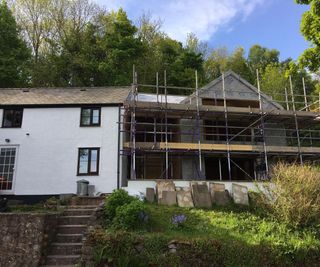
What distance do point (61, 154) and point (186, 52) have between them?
20.0 metres

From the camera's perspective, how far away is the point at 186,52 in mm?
36312

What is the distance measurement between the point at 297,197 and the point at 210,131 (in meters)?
11.1

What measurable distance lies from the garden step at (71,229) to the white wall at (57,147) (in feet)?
22.4

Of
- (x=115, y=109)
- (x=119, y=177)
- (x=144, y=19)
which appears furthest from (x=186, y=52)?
(x=119, y=177)

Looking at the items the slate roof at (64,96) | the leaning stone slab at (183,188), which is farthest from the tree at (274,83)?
the leaning stone slab at (183,188)

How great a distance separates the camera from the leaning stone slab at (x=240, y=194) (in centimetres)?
1614

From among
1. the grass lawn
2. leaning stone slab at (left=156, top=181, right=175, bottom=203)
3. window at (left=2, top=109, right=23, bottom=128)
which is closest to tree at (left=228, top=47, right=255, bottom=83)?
window at (left=2, top=109, right=23, bottom=128)

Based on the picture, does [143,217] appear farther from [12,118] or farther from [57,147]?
[12,118]

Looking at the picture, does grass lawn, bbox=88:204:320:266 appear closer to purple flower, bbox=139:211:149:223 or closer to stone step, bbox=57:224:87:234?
purple flower, bbox=139:211:149:223

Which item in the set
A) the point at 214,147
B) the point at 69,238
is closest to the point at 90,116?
the point at 214,147

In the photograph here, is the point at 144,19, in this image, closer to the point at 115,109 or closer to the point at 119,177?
the point at 115,109

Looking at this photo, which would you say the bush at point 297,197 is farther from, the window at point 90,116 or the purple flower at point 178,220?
the window at point 90,116

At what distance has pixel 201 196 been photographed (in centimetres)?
1574

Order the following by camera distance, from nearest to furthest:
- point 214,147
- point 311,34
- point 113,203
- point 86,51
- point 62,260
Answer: point 62,260 < point 113,203 < point 311,34 < point 214,147 < point 86,51
